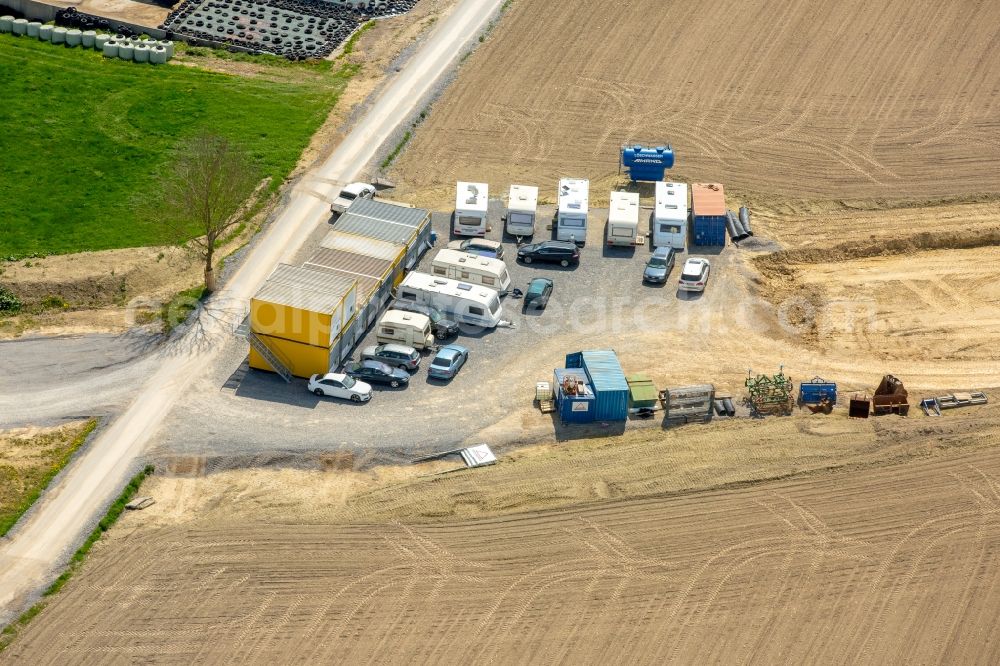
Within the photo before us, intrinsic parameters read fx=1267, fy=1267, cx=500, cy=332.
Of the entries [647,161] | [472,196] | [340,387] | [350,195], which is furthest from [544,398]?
[647,161]

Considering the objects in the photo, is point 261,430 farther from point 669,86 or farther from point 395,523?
point 669,86

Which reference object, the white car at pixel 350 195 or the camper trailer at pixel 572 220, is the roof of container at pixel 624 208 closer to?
the camper trailer at pixel 572 220

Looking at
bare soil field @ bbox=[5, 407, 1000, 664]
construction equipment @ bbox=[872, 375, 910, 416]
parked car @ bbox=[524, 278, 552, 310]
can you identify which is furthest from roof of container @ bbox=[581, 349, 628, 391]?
construction equipment @ bbox=[872, 375, 910, 416]

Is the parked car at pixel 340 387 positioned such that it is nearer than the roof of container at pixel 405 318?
Yes

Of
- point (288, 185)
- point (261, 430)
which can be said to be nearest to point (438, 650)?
point (261, 430)

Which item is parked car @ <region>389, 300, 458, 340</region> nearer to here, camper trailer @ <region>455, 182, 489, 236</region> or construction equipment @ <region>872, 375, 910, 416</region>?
camper trailer @ <region>455, 182, 489, 236</region>

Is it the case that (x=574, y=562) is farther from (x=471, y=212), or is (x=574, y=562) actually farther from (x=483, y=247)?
(x=471, y=212)

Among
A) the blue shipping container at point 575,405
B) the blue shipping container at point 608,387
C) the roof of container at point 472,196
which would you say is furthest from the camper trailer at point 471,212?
the blue shipping container at point 575,405

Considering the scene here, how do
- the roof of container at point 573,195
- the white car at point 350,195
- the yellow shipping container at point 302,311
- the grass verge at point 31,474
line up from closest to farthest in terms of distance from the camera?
the grass verge at point 31,474 < the yellow shipping container at point 302,311 < the roof of container at point 573,195 < the white car at point 350,195
